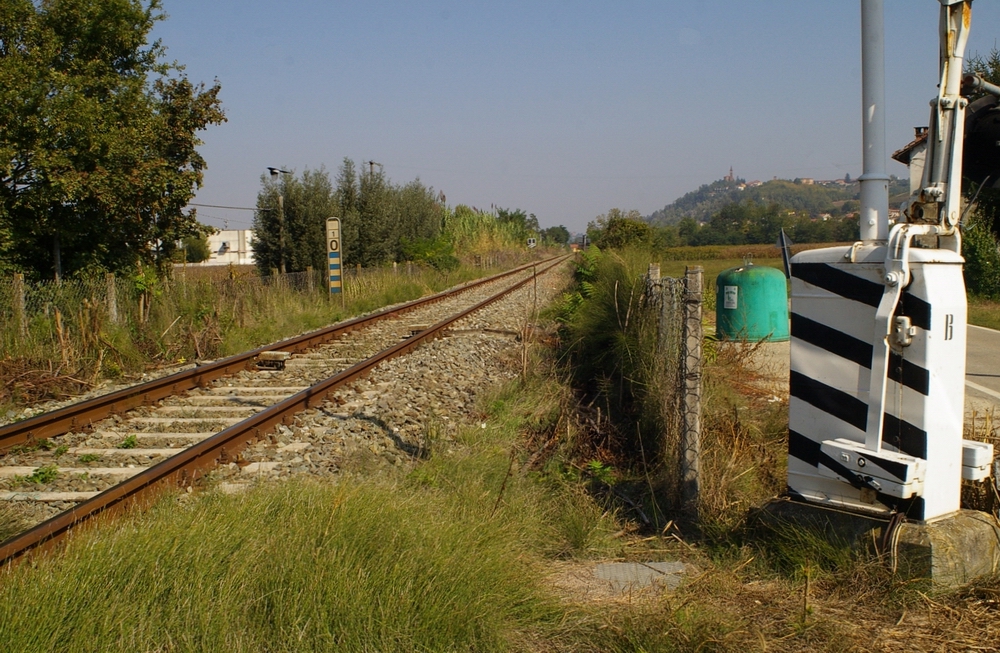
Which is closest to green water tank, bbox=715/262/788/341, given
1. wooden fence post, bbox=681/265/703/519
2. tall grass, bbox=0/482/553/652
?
wooden fence post, bbox=681/265/703/519

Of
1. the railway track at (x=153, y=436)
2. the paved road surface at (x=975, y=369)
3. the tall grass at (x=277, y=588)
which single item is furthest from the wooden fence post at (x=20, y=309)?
the paved road surface at (x=975, y=369)

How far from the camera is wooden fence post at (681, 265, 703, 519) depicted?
4.93 metres

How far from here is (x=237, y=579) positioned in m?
3.11

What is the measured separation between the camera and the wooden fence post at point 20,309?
34.6 ft

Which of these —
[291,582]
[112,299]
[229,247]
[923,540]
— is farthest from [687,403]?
[229,247]

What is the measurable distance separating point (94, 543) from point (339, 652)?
4.25ft

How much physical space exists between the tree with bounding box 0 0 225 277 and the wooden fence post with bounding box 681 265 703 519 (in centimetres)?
1139

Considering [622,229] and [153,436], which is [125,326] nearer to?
[153,436]

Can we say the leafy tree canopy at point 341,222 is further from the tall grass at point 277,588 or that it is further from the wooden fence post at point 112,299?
the tall grass at point 277,588

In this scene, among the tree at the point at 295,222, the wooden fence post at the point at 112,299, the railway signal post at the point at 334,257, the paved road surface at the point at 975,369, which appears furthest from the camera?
the tree at the point at 295,222

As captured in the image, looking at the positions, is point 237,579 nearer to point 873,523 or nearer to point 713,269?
point 873,523

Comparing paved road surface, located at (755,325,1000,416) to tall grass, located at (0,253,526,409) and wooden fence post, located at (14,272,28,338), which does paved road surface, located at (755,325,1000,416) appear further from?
wooden fence post, located at (14,272,28,338)

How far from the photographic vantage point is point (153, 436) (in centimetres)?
699

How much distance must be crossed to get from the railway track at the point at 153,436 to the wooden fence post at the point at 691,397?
266 cm
